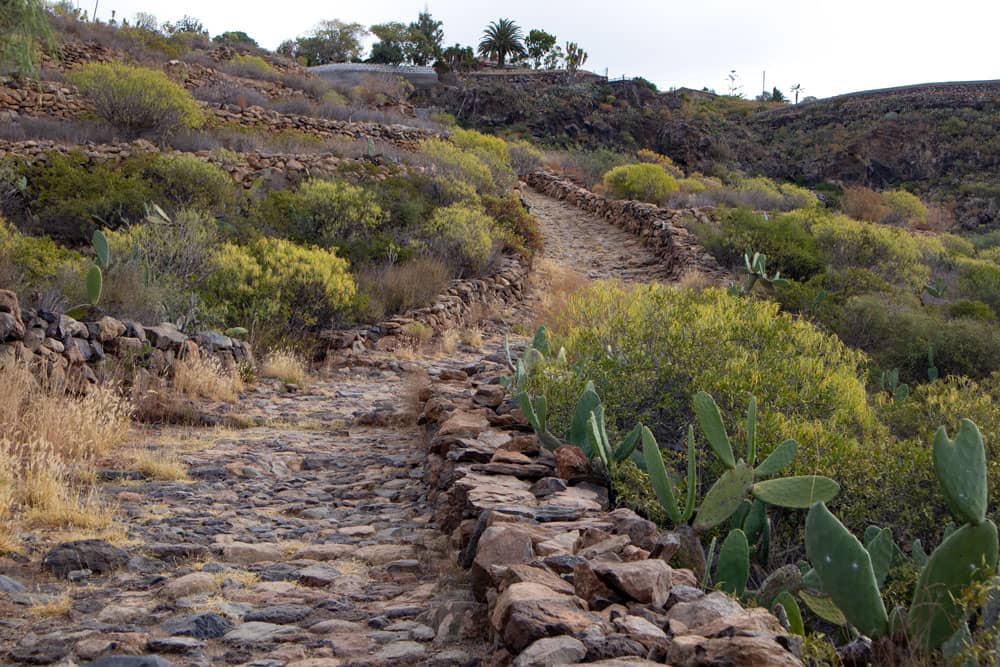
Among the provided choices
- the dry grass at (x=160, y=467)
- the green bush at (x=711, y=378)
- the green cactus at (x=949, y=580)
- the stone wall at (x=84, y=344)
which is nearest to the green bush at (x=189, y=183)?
the stone wall at (x=84, y=344)

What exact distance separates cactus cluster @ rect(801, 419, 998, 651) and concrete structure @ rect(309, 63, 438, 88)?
43397 millimetres

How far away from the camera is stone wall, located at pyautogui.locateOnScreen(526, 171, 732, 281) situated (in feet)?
53.7

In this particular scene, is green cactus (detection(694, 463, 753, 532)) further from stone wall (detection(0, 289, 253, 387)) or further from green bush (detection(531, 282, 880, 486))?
stone wall (detection(0, 289, 253, 387))

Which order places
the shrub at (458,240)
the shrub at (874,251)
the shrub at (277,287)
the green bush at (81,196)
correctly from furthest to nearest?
the shrub at (874,251), the shrub at (458,240), the green bush at (81,196), the shrub at (277,287)

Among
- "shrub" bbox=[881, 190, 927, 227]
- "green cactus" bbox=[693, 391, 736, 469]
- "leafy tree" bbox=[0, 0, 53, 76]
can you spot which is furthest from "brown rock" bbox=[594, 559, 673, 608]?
"shrub" bbox=[881, 190, 927, 227]

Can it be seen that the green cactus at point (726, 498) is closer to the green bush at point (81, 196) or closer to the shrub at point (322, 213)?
the green bush at point (81, 196)

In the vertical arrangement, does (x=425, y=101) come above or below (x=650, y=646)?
above

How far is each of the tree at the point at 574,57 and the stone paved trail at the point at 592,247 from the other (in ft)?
100

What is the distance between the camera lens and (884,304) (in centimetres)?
1180

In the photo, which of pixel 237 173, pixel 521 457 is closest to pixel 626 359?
pixel 521 457

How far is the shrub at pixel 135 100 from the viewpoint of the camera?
1764 centimetres

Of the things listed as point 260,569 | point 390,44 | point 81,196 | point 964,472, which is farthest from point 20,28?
point 390,44

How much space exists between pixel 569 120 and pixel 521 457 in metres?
39.6

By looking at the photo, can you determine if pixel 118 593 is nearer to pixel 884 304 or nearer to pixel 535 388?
pixel 535 388
